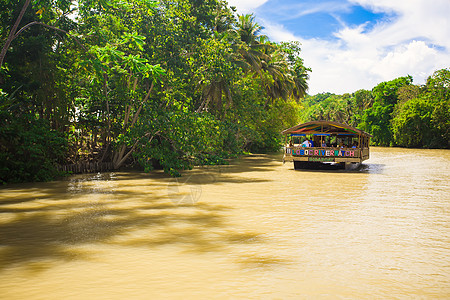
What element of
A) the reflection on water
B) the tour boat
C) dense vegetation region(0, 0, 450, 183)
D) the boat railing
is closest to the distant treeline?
the tour boat

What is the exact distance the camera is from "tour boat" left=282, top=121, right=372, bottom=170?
2142 centimetres

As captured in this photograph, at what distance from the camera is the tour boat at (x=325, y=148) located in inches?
843

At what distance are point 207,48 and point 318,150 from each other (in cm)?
860

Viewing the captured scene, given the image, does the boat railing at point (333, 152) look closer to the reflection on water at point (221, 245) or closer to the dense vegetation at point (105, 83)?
the dense vegetation at point (105, 83)

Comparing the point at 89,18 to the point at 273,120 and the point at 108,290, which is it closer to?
the point at 108,290

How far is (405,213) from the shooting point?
977 cm

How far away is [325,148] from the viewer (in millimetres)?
21641

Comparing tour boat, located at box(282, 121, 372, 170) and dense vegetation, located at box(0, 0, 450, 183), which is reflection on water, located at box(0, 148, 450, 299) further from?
tour boat, located at box(282, 121, 372, 170)

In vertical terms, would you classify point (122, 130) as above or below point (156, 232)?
above

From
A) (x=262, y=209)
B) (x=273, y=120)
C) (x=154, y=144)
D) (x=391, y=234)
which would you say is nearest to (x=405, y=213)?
(x=391, y=234)

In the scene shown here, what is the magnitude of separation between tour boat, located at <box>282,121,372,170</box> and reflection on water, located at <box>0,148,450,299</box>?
8.76 meters

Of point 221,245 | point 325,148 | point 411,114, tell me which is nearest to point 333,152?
point 325,148

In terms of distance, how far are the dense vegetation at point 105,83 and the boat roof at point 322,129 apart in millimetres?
4443

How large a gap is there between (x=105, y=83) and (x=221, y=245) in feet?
44.8
